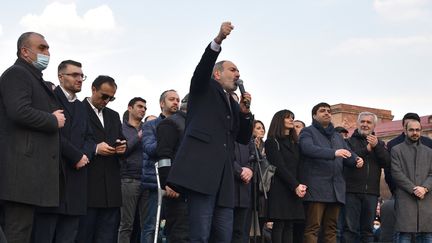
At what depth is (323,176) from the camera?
852 cm

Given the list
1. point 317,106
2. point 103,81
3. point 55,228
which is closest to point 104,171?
point 55,228

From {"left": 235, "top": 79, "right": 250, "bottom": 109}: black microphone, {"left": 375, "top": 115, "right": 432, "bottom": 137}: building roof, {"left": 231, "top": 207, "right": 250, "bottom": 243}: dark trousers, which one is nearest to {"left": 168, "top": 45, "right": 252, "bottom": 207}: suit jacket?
{"left": 235, "top": 79, "right": 250, "bottom": 109}: black microphone

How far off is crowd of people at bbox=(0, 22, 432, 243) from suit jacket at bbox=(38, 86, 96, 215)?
1 centimetres

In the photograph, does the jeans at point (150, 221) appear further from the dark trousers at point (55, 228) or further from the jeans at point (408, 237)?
the jeans at point (408, 237)

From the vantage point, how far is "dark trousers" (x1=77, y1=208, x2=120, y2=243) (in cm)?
645

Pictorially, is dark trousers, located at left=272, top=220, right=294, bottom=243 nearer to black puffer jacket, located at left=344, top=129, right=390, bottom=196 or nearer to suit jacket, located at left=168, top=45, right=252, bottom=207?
black puffer jacket, located at left=344, top=129, right=390, bottom=196

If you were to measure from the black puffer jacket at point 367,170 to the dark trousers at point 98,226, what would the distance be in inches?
146

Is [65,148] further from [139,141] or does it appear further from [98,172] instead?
[139,141]

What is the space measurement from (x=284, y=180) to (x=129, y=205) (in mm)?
2071

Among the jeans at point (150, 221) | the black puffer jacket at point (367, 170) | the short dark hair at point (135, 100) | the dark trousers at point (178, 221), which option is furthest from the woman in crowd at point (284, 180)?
the short dark hair at point (135, 100)

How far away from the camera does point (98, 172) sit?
6.52 metres

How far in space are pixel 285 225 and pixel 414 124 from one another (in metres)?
2.32

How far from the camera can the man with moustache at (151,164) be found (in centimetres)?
789

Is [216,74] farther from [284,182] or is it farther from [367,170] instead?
[367,170]
